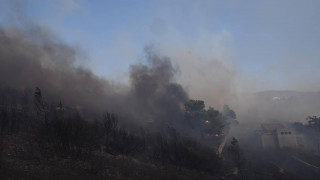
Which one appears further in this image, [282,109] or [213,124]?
[282,109]

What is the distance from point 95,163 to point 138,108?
61.6 meters

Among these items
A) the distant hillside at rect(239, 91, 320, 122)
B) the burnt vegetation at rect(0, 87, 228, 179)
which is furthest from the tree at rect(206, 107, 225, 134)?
the distant hillside at rect(239, 91, 320, 122)

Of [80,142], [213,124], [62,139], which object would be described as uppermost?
[213,124]

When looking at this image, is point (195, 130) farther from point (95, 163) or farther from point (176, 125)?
point (95, 163)

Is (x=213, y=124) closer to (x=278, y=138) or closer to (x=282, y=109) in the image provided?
(x=278, y=138)

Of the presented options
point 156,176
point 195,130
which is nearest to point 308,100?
point 195,130

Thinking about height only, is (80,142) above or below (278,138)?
below

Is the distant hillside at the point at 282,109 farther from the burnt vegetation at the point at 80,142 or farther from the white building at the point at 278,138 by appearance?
the burnt vegetation at the point at 80,142

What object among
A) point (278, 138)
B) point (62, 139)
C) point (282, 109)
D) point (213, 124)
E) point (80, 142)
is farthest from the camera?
point (282, 109)

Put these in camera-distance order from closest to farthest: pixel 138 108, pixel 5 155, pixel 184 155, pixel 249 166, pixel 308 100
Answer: pixel 5 155 < pixel 184 155 < pixel 249 166 < pixel 138 108 < pixel 308 100

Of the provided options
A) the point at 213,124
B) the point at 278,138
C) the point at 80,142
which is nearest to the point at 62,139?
the point at 80,142

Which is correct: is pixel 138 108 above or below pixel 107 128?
above

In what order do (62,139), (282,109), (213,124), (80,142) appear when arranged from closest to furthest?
(62,139), (80,142), (213,124), (282,109)

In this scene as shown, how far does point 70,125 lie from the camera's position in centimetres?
2828
